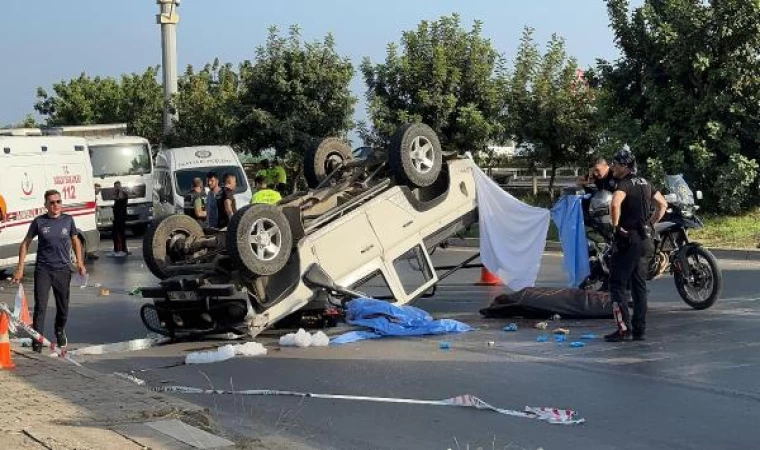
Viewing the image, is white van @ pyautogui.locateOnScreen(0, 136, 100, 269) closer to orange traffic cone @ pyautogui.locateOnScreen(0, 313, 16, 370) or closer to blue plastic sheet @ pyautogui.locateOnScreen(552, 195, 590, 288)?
orange traffic cone @ pyautogui.locateOnScreen(0, 313, 16, 370)

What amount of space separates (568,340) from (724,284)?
4.79 metres

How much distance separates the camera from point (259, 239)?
10.3 m

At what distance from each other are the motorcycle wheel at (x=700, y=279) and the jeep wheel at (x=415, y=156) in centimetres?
301

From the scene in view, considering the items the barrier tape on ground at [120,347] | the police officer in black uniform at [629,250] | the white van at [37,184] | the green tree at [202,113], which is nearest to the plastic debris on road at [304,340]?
the barrier tape on ground at [120,347]

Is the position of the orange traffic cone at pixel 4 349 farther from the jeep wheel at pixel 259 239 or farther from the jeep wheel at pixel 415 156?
the jeep wheel at pixel 415 156

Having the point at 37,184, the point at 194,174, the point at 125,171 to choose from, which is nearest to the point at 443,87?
the point at 194,174

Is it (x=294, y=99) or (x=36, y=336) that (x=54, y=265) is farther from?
(x=294, y=99)

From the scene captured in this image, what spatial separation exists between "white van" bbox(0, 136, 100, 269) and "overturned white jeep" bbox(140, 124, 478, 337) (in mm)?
8517

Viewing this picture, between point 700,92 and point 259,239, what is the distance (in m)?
A: 14.7

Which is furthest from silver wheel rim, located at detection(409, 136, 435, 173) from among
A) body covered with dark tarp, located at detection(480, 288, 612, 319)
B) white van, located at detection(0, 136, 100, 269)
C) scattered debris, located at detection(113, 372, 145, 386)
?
white van, located at detection(0, 136, 100, 269)

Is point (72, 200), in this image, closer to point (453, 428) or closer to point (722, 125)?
point (722, 125)

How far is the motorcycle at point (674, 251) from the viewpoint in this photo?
1161 centimetres

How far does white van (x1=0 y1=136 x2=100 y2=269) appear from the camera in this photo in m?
19.2

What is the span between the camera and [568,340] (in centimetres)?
1026
